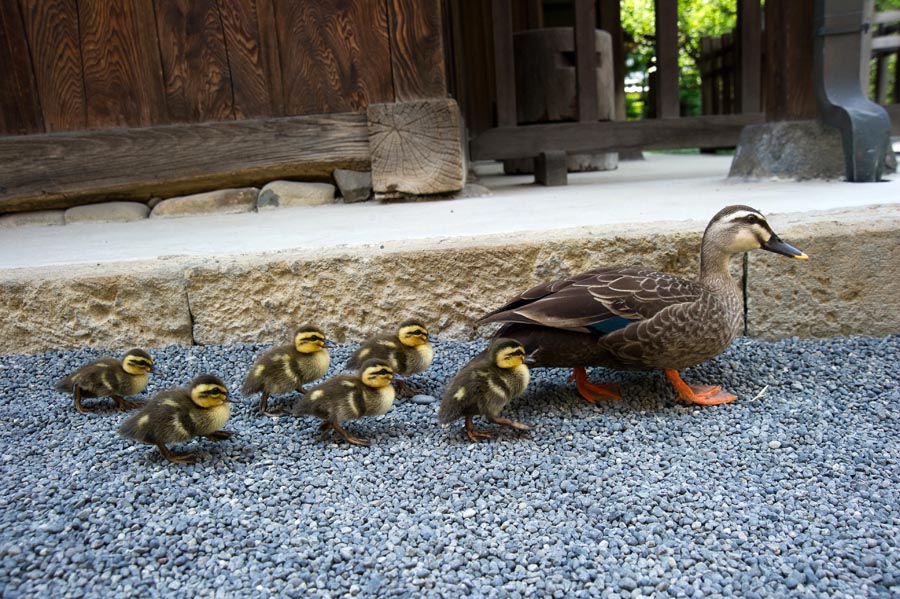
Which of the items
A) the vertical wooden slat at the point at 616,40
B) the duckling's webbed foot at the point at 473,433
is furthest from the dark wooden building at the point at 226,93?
the vertical wooden slat at the point at 616,40

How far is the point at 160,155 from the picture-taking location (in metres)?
4.77

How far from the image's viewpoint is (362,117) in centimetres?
478

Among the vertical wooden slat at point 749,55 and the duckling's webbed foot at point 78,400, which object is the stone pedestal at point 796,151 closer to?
the vertical wooden slat at point 749,55

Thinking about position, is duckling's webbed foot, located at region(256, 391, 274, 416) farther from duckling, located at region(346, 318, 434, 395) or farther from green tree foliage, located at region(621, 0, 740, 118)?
green tree foliage, located at region(621, 0, 740, 118)

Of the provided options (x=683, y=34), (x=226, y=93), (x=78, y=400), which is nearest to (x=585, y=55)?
(x=226, y=93)

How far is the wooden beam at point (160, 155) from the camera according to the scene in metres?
4.71

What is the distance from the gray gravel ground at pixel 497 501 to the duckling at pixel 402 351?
16cm

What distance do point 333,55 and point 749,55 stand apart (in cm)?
447

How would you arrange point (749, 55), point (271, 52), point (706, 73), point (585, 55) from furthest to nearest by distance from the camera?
point (706, 73), point (749, 55), point (585, 55), point (271, 52)

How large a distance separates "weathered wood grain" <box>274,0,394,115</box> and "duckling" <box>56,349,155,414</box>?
8.35 ft

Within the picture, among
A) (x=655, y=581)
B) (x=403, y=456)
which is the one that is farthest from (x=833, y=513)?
(x=403, y=456)

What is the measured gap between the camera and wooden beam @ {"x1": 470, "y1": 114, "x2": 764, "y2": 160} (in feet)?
19.7

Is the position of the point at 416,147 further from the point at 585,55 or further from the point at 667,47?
the point at 667,47

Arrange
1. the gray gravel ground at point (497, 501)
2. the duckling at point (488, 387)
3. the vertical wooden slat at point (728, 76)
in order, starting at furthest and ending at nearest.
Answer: the vertical wooden slat at point (728, 76) < the duckling at point (488, 387) < the gray gravel ground at point (497, 501)
